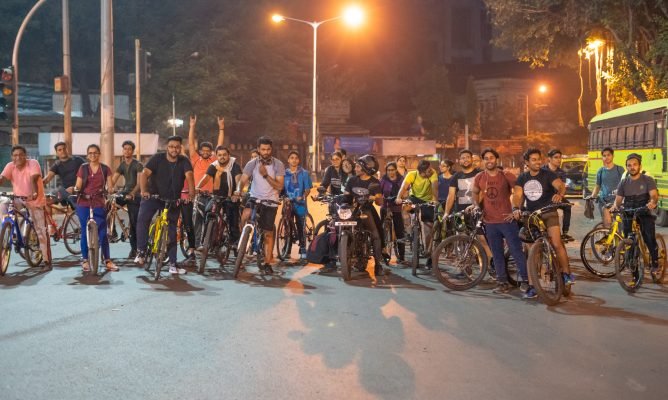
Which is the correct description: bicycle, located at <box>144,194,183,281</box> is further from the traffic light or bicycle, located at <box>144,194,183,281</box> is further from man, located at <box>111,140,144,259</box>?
the traffic light

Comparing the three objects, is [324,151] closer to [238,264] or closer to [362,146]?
[362,146]

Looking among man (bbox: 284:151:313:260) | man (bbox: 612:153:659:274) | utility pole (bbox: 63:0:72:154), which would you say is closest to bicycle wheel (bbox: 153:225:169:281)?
man (bbox: 284:151:313:260)

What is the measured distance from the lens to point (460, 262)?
8789 mm

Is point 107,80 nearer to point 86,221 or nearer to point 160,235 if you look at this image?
point 86,221

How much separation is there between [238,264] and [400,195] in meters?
2.93

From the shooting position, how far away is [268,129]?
43.8 metres

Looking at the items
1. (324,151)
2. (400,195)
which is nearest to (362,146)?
(324,151)

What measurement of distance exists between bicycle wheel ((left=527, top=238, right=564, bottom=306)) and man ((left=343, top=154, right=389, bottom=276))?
2634 millimetres

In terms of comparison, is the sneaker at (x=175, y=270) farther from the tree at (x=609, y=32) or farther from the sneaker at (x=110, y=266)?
the tree at (x=609, y=32)

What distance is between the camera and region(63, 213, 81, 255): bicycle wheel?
11766mm

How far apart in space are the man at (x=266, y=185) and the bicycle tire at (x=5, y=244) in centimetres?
319

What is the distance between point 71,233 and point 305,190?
160 inches

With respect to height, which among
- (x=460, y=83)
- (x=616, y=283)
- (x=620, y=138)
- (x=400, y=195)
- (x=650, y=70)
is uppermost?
(x=460, y=83)

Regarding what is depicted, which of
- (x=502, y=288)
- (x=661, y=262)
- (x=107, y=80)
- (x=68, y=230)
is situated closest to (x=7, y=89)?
(x=107, y=80)
